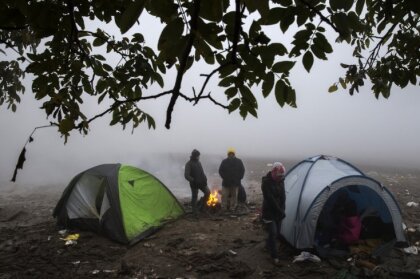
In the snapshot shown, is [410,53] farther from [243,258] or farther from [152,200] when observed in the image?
[152,200]

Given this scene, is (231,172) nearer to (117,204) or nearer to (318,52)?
(117,204)

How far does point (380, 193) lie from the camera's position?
598 cm

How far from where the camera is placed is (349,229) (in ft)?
20.1

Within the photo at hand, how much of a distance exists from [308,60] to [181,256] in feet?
16.2

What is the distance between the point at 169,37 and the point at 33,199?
466 inches

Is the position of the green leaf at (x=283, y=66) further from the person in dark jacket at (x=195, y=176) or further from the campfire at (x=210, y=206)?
the campfire at (x=210, y=206)

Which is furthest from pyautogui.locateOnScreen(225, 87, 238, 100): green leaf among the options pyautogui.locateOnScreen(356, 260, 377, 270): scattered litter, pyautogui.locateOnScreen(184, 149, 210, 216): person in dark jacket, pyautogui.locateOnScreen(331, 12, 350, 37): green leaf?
pyautogui.locateOnScreen(184, 149, 210, 216): person in dark jacket

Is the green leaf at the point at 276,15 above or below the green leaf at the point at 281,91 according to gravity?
above

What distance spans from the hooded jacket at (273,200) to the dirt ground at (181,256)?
73 centimetres

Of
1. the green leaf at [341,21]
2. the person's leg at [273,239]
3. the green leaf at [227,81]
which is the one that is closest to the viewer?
the green leaf at [341,21]

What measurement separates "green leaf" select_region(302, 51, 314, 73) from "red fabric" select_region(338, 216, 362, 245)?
17.0 feet

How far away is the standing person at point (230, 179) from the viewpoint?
881 cm

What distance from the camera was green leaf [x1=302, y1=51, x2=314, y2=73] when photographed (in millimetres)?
1753

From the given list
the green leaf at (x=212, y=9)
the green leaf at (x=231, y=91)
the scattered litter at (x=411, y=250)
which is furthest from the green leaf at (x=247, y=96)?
the scattered litter at (x=411, y=250)
